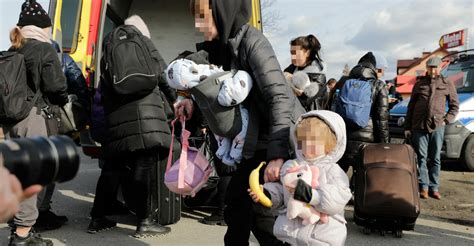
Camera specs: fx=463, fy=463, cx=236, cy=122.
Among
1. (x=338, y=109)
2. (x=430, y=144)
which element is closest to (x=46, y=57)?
(x=338, y=109)

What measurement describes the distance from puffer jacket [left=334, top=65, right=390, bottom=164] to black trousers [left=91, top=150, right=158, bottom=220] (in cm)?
214

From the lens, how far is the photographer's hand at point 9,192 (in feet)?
4.05

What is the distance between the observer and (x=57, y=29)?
217 inches

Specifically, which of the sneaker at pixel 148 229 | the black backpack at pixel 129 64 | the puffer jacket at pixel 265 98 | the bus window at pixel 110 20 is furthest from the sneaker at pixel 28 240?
the bus window at pixel 110 20

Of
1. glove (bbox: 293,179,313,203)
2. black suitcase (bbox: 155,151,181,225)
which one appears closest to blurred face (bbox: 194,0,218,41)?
glove (bbox: 293,179,313,203)

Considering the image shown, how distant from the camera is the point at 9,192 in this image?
4.12 feet

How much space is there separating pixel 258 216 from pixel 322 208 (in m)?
0.49

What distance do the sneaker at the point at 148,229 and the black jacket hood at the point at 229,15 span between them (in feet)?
7.08

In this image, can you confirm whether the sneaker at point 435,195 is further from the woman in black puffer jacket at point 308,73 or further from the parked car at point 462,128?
the woman in black puffer jacket at point 308,73

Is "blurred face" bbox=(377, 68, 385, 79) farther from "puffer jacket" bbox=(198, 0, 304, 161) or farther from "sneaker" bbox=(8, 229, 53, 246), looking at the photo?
"sneaker" bbox=(8, 229, 53, 246)

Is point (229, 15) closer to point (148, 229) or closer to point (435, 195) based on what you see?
→ point (148, 229)

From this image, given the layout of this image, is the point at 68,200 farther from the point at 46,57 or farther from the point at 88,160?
the point at 88,160

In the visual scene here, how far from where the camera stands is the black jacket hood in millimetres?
2625

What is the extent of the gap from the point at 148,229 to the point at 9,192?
10.00 feet
